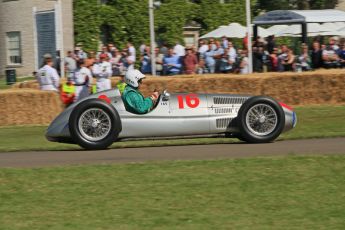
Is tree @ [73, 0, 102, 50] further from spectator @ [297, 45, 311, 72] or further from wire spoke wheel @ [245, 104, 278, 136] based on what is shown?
wire spoke wheel @ [245, 104, 278, 136]

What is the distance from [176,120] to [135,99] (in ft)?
2.34

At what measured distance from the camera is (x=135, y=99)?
13008mm

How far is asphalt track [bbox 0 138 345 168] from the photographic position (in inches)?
447

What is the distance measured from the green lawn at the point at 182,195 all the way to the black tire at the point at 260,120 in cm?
252

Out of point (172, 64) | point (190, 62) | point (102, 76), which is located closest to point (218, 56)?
point (190, 62)

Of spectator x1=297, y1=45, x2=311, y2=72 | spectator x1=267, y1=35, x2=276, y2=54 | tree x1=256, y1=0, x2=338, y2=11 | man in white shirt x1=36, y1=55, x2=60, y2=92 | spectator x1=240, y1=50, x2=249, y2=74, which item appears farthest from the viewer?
tree x1=256, y1=0, x2=338, y2=11

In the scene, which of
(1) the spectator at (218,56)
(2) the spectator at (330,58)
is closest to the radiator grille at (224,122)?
(2) the spectator at (330,58)

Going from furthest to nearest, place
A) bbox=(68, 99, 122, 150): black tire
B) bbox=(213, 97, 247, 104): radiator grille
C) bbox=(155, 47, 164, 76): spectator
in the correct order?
bbox=(155, 47, 164, 76): spectator < bbox=(213, 97, 247, 104): radiator grille < bbox=(68, 99, 122, 150): black tire

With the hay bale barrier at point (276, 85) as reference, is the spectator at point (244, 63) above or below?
above

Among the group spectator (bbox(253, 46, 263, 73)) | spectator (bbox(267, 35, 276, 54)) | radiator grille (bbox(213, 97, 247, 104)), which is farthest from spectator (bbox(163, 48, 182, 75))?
radiator grille (bbox(213, 97, 247, 104))

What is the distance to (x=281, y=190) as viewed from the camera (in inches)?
344

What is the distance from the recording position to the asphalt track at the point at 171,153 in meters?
11.4

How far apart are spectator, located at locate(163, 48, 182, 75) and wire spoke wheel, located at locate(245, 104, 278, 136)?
1264cm

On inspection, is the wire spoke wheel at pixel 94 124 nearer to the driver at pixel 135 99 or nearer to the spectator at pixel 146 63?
the driver at pixel 135 99
